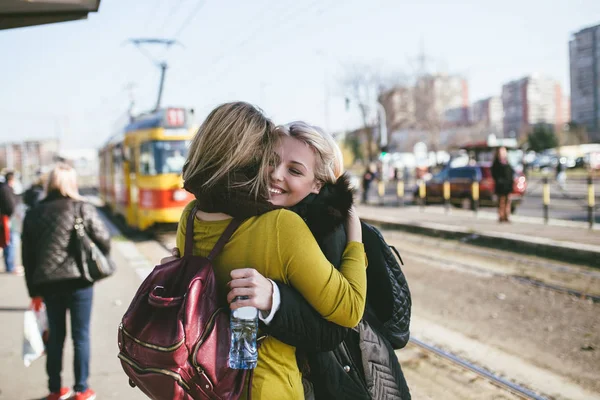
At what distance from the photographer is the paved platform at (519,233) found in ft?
29.7

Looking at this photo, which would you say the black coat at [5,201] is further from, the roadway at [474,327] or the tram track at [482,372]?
the tram track at [482,372]

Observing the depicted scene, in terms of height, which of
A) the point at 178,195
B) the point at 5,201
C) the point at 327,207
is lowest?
the point at 178,195

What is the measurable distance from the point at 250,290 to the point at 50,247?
8.59 ft

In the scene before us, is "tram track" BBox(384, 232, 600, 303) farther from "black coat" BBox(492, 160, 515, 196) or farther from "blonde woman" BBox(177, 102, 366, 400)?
"blonde woman" BBox(177, 102, 366, 400)

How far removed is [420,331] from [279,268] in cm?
427

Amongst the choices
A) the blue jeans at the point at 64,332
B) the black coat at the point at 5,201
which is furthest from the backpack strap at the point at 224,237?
the black coat at the point at 5,201

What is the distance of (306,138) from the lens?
6.49ft

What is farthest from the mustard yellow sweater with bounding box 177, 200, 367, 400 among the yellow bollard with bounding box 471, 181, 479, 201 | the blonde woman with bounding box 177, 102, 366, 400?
the yellow bollard with bounding box 471, 181, 479, 201

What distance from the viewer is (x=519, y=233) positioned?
36.9 feet

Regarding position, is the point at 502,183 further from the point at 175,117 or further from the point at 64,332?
the point at 64,332

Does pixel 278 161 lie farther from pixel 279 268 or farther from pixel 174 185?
pixel 174 185

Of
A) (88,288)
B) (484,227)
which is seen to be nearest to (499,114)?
(484,227)

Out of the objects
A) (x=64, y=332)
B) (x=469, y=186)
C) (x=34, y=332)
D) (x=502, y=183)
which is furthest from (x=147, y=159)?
(x=469, y=186)

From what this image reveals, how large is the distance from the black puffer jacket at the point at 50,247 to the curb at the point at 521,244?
7.81 metres
